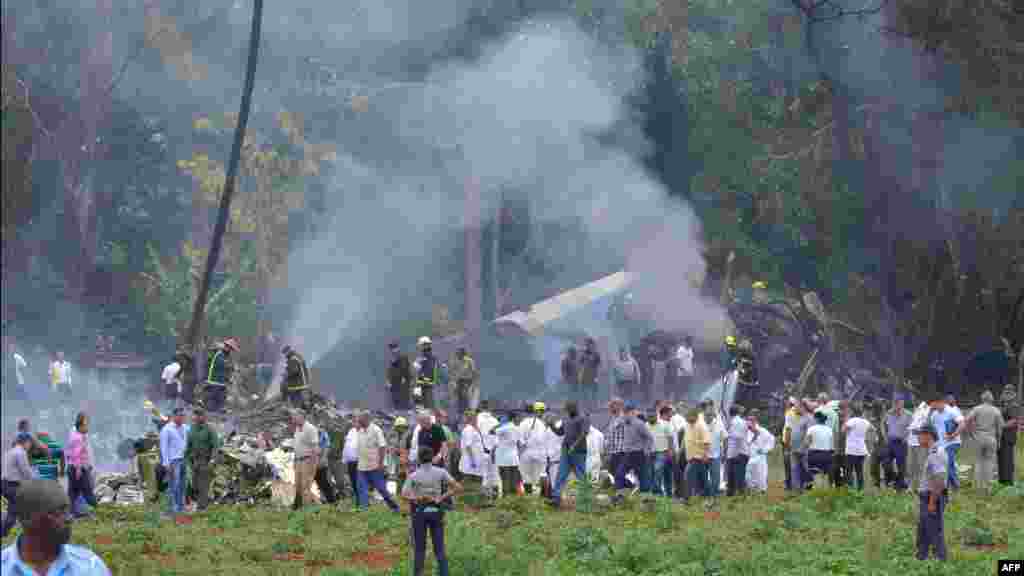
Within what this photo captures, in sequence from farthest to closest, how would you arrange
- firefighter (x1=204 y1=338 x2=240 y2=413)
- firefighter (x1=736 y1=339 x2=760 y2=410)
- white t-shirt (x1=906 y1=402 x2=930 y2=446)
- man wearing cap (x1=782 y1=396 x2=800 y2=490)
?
firefighter (x1=736 y1=339 x2=760 y2=410)
firefighter (x1=204 y1=338 x2=240 y2=413)
man wearing cap (x1=782 y1=396 x2=800 y2=490)
white t-shirt (x1=906 y1=402 x2=930 y2=446)

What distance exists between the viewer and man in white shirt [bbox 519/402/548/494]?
2055 cm

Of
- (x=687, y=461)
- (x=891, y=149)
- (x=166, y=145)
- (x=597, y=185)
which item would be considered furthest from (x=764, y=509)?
(x=166, y=145)

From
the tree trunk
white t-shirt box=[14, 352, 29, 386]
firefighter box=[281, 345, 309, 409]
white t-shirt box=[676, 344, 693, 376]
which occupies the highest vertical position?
the tree trunk

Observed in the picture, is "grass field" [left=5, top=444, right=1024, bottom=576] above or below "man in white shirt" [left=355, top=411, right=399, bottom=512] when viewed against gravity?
below

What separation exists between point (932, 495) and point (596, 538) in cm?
348

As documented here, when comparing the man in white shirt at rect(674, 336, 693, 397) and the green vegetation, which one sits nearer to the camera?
the green vegetation

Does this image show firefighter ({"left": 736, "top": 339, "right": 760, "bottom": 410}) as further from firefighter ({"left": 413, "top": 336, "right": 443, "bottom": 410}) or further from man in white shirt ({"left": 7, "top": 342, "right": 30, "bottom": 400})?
man in white shirt ({"left": 7, "top": 342, "right": 30, "bottom": 400})

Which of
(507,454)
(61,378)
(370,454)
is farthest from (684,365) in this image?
(370,454)

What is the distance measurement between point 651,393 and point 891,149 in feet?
24.3

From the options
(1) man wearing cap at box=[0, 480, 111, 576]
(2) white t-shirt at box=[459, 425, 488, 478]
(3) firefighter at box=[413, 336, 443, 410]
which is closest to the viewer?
(1) man wearing cap at box=[0, 480, 111, 576]

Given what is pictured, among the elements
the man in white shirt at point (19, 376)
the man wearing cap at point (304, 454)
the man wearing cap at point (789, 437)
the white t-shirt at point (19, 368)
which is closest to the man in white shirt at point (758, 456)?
the man wearing cap at point (789, 437)


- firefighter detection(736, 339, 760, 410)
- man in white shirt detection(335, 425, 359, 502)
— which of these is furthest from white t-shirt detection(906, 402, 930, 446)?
man in white shirt detection(335, 425, 359, 502)

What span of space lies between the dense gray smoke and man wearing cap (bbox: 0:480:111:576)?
30.1 meters

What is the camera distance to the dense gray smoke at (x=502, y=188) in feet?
123
